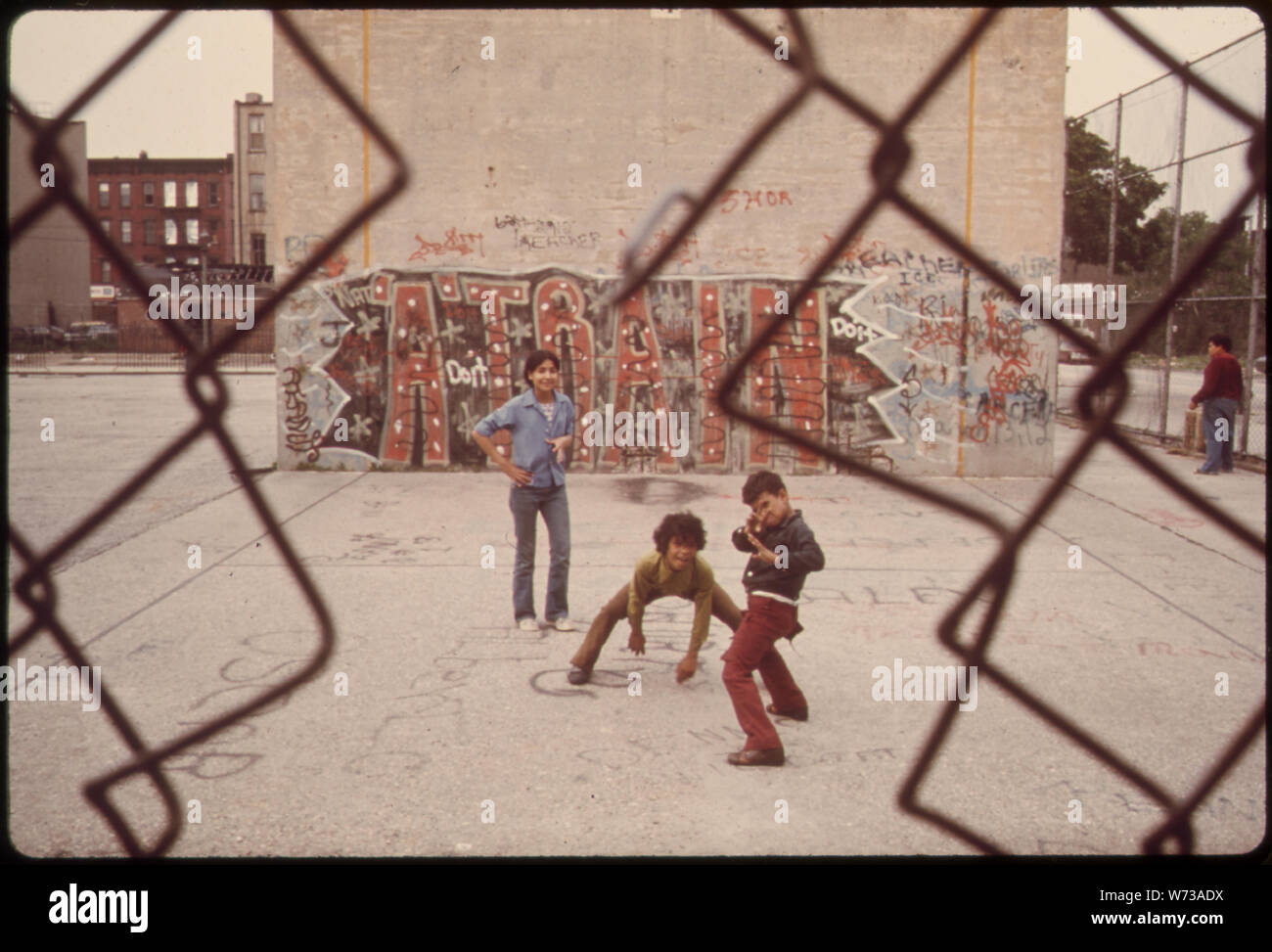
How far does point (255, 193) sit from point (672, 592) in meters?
56.0

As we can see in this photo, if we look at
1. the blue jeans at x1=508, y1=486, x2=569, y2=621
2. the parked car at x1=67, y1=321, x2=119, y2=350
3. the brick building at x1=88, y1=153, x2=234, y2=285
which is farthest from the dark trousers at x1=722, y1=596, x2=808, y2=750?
the brick building at x1=88, y1=153, x2=234, y2=285

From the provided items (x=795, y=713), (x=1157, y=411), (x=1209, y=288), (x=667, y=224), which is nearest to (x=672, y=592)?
(x=795, y=713)

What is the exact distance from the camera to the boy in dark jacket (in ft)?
13.7

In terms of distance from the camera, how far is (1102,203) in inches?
888

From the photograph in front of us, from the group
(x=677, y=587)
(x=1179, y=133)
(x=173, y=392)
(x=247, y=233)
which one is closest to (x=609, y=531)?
(x=677, y=587)

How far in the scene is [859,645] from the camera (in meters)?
5.90

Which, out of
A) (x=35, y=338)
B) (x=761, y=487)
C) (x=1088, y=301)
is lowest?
(x=761, y=487)

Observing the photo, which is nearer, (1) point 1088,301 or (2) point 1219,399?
(2) point 1219,399

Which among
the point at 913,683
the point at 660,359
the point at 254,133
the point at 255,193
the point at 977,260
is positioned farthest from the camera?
the point at 255,193

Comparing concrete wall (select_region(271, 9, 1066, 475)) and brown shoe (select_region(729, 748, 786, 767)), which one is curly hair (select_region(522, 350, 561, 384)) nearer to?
brown shoe (select_region(729, 748, 786, 767))
